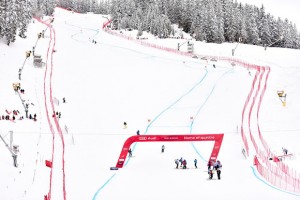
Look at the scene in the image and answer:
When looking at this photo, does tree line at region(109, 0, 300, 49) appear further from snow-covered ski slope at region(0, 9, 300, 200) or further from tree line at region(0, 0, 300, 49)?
snow-covered ski slope at region(0, 9, 300, 200)

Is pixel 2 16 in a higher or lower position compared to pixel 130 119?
higher

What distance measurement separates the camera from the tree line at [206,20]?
93625 mm

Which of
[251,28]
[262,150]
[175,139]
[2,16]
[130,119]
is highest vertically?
[251,28]

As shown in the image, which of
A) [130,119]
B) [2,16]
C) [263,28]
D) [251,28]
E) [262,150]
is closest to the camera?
[262,150]

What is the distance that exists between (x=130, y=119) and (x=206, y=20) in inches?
2138

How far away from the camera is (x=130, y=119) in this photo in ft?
141

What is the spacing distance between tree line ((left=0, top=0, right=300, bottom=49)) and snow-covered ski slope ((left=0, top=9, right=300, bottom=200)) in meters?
18.6

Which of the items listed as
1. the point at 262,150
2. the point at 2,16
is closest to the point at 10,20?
the point at 2,16

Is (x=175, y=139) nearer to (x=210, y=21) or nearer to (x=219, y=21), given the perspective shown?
(x=210, y=21)

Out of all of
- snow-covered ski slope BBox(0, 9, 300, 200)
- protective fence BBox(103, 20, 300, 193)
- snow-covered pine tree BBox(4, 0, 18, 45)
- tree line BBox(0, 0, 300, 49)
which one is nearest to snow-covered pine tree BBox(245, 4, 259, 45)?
tree line BBox(0, 0, 300, 49)

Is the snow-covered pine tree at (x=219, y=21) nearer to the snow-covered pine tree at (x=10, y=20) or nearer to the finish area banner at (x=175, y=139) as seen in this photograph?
the snow-covered pine tree at (x=10, y=20)

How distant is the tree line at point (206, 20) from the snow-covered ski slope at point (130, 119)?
18.6 metres

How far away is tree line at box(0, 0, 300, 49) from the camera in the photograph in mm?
93625

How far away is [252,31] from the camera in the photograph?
3826 inches
